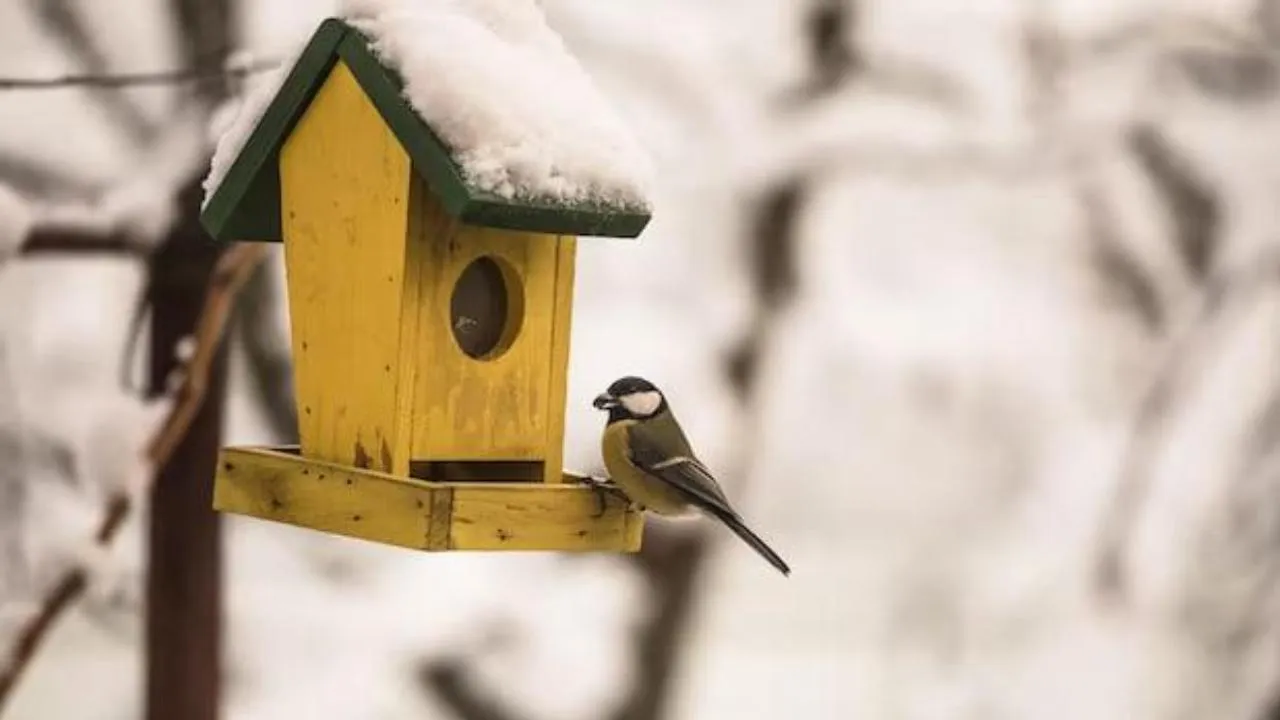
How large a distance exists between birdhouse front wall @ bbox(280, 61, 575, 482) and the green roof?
2 centimetres

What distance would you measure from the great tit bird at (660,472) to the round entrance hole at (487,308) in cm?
9

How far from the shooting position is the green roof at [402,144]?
1154mm

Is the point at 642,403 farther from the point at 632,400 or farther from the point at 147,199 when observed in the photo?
the point at 147,199

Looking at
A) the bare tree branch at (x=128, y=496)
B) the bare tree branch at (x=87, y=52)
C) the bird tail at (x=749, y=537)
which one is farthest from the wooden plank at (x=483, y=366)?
the bare tree branch at (x=87, y=52)

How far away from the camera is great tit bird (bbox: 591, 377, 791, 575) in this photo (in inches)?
51.1

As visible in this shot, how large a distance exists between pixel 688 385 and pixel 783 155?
0.40 m

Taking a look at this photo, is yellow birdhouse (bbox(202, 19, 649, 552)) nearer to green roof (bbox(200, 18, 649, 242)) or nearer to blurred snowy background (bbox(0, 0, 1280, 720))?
green roof (bbox(200, 18, 649, 242))

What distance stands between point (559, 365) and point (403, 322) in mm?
165

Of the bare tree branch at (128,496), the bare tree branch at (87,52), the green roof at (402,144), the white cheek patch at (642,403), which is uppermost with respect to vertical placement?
the bare tree branch at (87,52)

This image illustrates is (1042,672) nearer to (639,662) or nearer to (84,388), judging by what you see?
(639,662)

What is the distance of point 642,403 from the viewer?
1.36 meters

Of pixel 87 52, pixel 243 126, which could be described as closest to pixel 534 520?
pixel 243 126

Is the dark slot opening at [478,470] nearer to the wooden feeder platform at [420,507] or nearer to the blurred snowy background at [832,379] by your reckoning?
the wooden feeder platform at [420,507]

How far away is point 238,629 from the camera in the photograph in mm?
2412
